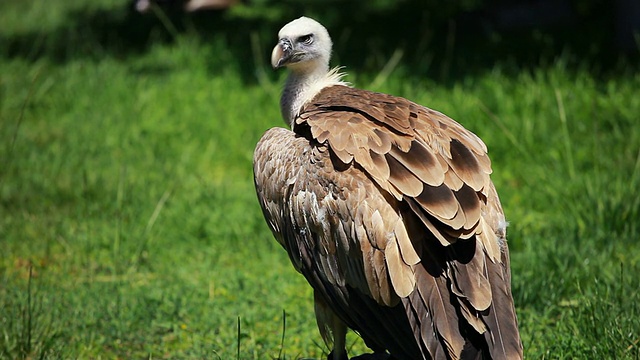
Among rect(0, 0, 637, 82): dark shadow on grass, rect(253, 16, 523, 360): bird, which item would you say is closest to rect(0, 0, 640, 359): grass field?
rect(0, 0, 637, 82): dark shadow on grass

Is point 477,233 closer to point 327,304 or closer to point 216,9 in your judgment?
point 327,304

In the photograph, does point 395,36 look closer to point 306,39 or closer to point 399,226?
point 306,39

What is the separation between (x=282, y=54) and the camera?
4.26 meters

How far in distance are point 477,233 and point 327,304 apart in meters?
0.75

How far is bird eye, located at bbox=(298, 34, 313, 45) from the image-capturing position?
4.33m

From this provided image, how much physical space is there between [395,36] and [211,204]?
11.4 ft

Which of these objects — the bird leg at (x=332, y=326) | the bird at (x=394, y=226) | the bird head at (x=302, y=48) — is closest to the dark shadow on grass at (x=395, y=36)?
the bird head at (x=302, y=48)

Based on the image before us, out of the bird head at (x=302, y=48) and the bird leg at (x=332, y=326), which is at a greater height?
the bird head at (x=302, y=48)

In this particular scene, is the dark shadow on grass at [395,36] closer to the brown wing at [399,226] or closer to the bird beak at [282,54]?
the bird beak at [282,54]

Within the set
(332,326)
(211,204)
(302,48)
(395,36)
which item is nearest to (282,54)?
(302,48)

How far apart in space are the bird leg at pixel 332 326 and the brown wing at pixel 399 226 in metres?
0.15

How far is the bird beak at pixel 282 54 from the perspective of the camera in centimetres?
425

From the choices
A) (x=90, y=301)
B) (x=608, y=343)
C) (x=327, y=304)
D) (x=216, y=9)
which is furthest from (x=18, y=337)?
(x=216, y=9)

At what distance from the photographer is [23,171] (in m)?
6.84
